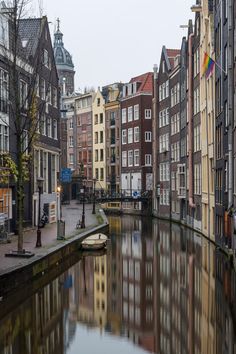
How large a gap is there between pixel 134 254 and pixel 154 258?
2.20 meters

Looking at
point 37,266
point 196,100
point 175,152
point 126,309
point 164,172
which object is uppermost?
point 196,100

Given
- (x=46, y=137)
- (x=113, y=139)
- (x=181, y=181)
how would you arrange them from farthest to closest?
(x=113, y=139), (x=181, y=181), (x=46, y=137)

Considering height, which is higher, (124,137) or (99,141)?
(99,141)

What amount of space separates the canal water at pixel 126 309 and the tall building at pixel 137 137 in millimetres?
49328

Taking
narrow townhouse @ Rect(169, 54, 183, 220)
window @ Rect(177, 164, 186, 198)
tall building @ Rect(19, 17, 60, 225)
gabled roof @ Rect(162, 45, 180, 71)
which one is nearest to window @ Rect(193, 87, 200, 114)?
window @ Rect(177, 164, 186, 198)

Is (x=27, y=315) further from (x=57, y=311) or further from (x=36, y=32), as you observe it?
(x=36, y=32)

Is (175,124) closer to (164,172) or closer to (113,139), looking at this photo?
(164,172)

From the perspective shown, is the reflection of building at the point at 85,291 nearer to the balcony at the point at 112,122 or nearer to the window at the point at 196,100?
the window at the point at 196,100

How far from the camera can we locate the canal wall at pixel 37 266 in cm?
2050

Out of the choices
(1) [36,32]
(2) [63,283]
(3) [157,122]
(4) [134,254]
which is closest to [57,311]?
(2) [63,283]

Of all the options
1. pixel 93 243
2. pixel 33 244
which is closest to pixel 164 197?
pixel 93 243

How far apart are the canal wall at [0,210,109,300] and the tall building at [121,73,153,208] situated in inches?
1772

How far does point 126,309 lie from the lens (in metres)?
19.6

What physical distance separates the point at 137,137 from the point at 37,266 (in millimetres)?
58840
